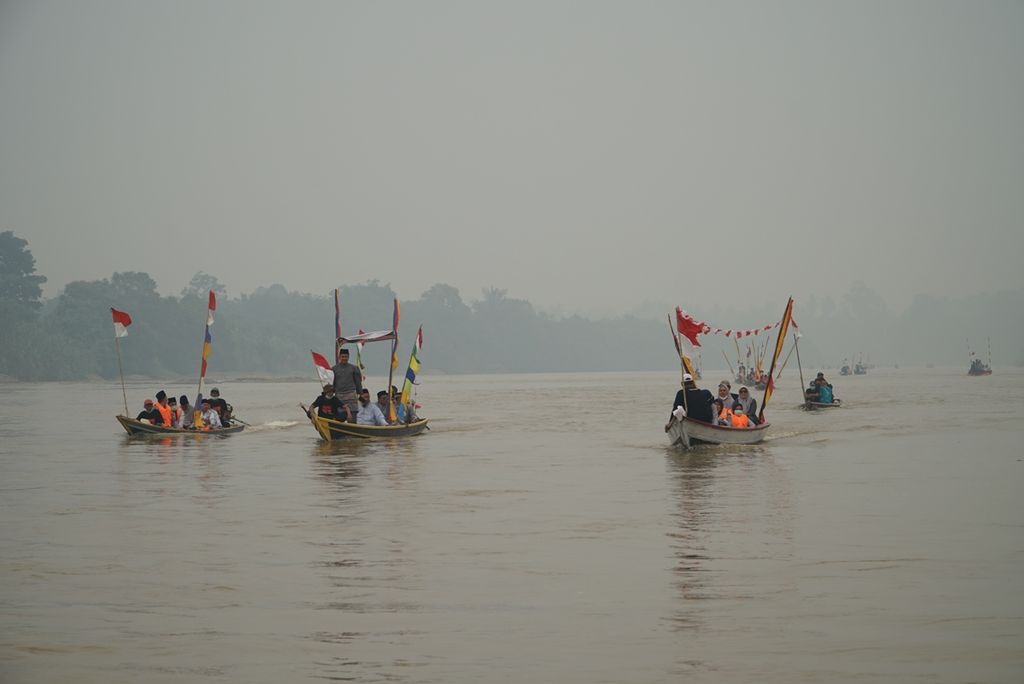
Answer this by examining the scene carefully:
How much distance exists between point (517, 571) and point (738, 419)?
1819 cm

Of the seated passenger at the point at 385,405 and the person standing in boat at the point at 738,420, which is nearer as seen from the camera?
the person standing in boat at the point at 738,420

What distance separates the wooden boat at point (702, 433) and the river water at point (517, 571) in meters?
0.88

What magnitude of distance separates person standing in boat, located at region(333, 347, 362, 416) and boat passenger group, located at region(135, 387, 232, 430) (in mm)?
6280

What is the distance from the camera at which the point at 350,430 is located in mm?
31594

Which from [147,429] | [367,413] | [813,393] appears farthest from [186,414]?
[813,393]

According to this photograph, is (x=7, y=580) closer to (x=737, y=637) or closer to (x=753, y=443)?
(x=737, y=637)

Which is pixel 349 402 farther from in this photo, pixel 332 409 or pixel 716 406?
pixel 716 406

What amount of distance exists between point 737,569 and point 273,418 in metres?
45.1

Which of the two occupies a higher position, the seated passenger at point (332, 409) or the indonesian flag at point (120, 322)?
the indonesian flag at point (120, 322)

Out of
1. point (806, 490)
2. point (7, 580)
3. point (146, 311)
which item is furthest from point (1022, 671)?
point (146, 311)

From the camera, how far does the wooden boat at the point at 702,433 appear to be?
28.5 m

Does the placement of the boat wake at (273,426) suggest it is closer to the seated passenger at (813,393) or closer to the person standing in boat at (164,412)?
the person standing in boat at (164,412)

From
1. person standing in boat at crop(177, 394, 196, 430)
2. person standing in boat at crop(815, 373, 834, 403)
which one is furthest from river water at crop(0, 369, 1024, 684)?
person standing in boat at crop(815, 373, 834, 403)

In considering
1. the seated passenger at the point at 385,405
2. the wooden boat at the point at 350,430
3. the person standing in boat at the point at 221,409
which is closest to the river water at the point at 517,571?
the wooden boat at the point at 350,430
